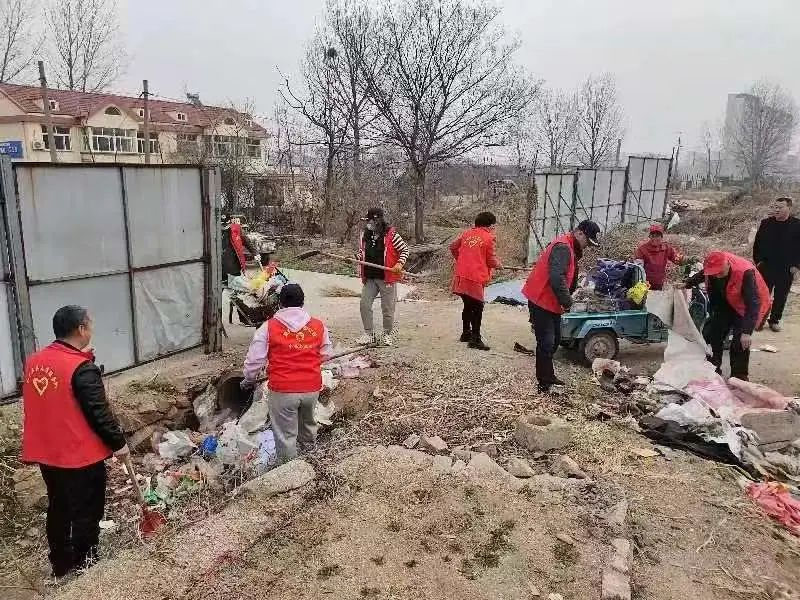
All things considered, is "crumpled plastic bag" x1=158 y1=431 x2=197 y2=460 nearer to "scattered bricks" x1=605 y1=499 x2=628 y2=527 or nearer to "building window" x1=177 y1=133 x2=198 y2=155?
"scattered bricks" x1=605 y1=499 x2=628 y2=527

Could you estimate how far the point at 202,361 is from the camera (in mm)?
6637

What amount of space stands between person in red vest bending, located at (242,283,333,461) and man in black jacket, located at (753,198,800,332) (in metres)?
6.14

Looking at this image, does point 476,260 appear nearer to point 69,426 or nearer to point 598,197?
point 69,426

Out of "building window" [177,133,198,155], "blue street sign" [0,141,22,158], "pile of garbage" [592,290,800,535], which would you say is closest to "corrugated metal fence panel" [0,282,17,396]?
"blue street sign" [0,141,22,158]

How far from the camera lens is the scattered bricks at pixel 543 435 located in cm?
434

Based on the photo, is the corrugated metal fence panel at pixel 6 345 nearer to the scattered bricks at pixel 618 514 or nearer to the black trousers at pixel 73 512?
the black trousers at pixel 73 512

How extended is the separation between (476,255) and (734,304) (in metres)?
2.66

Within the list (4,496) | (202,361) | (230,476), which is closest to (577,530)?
(230,476)

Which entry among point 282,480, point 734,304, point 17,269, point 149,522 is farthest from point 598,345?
point 17,269

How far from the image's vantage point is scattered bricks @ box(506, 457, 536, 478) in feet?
12.8

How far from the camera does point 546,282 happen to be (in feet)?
17.8

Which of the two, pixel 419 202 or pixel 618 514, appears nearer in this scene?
pixel 618 514

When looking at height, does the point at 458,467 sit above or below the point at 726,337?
below

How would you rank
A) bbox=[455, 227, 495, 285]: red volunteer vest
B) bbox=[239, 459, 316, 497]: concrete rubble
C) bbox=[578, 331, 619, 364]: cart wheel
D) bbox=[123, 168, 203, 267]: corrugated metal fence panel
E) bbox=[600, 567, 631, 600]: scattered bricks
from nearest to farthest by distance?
bbox=[600, 567, 631, 600]: scattered bricks, bbox=[239, 459, 316, 497]: concrete rubble, bbox=[123, 168, 203, 267]: corrugated metal fence panel, bbox=[578, 331, 619, 364]: cart wheel, bbox=[455, 227, 495, 285]: red volunteer vest
